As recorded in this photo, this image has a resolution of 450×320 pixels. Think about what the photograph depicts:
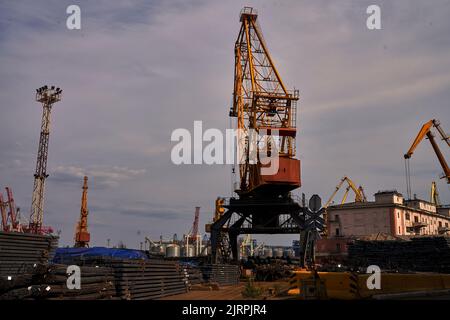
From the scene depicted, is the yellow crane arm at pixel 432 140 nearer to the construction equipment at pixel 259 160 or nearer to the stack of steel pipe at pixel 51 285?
the construction equipment at pixel 259 160

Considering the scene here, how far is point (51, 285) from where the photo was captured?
53.6ft

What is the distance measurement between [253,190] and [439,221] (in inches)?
2893

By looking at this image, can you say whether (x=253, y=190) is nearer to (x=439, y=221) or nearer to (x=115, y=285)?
(x=115, y=285)

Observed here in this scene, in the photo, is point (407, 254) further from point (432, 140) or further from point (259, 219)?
point (432, 140)

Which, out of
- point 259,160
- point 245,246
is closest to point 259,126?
point 259,160

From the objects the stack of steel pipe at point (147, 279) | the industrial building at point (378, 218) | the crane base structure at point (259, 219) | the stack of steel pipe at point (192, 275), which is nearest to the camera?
the stack of steel pipe at point (147, 279)

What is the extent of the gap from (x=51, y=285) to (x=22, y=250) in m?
4.04

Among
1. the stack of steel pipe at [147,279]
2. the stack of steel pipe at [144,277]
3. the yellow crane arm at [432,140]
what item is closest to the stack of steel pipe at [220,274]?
the stack of steel pipe at [144,277]

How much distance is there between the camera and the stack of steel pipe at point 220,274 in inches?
1265

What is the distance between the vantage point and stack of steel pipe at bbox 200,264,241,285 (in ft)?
105

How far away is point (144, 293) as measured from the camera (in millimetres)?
21984

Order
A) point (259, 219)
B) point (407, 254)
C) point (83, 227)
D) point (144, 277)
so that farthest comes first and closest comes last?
point (83, 227), point (259, 219), point (407, 254), point (144, 277)

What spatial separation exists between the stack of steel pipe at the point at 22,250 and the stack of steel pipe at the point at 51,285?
6.34 feet
